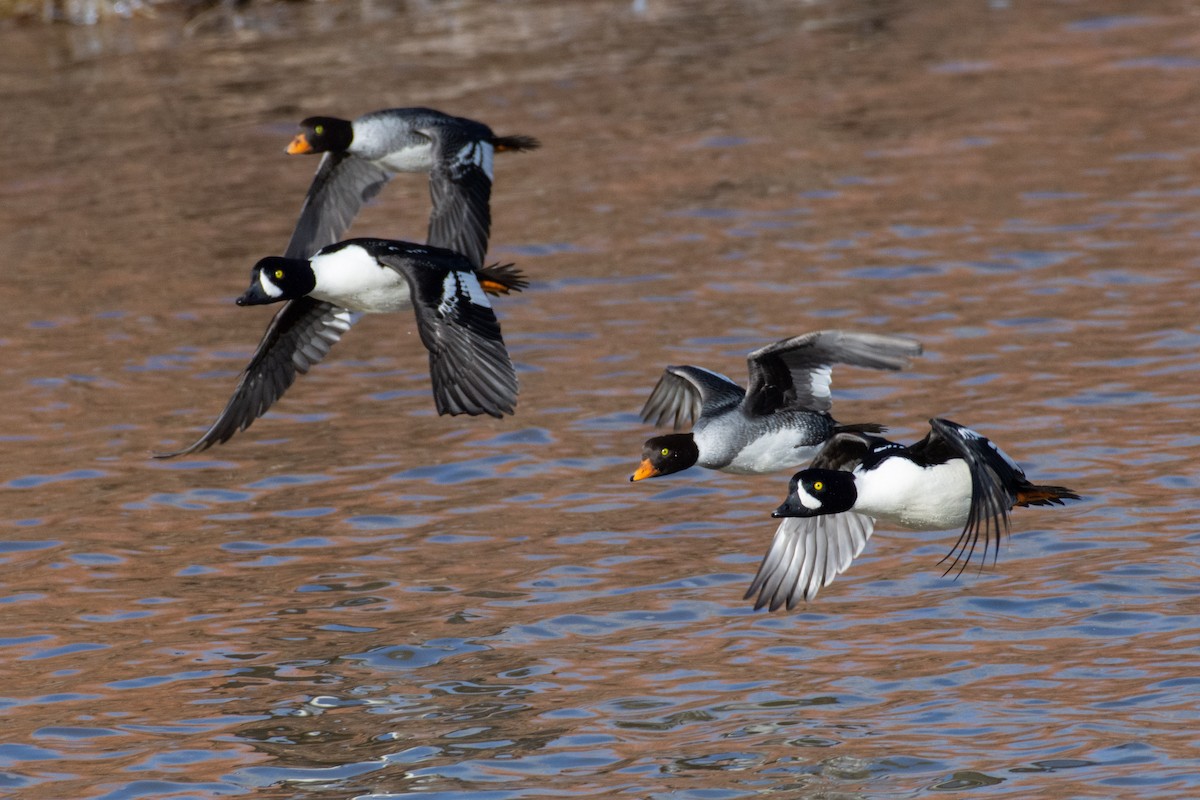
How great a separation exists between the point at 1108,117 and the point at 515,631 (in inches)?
417

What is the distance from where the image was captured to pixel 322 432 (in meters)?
12.5

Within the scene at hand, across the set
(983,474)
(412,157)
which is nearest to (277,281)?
(412,157)

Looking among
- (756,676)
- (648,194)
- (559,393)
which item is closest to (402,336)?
(559,393)

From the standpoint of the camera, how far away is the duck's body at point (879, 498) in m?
8.14

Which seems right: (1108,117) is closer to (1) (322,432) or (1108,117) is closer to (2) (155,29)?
(1) (322,432)

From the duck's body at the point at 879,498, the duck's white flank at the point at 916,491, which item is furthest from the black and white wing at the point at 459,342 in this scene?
the duck's white flank at the point at 916,491

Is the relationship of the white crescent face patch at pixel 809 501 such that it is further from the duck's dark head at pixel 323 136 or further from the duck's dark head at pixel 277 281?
the duck's dark head at pixel 323 136

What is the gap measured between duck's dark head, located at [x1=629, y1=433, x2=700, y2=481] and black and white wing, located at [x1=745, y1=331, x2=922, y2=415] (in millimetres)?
360

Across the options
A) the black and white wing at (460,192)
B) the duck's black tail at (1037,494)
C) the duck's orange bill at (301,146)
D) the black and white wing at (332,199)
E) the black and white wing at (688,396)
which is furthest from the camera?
the black and white wing at (332,199)

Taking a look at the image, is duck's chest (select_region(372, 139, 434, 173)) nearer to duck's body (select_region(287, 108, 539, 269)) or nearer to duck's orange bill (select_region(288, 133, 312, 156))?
duck's body (select_region(287, 108, 539, 269))

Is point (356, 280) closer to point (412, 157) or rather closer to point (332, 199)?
point (412, 157)

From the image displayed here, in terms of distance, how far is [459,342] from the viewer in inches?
357

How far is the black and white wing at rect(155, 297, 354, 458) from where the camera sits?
33.6 ft

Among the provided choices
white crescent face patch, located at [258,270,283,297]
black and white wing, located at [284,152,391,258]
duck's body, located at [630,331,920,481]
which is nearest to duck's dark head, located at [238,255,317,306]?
white crescent face patch, located at [258,270,283,297]
